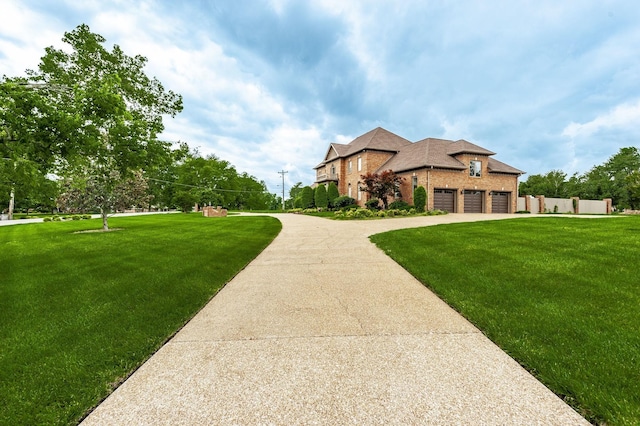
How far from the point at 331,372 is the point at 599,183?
6334 centimetres

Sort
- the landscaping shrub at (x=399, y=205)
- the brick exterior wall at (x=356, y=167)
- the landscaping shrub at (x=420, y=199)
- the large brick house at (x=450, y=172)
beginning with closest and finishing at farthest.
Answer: the landscaping shrub at (x=420, y=199) → the landscaping shrub at (x=399, y=205) → the large brick house at (x=450, y=172) → the brick exterior wall at (x=356, y=167)

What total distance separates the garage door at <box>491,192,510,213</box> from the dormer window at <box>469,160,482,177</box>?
10.3 feet

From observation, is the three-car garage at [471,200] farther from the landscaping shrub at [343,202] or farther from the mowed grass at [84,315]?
the mowed grass at [84,315]

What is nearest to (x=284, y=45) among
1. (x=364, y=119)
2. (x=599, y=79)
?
(x=364, y=119)

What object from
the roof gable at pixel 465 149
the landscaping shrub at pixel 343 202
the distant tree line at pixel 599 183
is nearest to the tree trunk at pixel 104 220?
the landscaping shrub at pixel 343 202

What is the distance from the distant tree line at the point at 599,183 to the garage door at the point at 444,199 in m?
28.9

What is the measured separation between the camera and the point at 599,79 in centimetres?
2348

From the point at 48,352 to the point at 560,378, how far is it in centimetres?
510

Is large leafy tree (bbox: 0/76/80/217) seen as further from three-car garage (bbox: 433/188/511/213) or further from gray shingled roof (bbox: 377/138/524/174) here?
three-car garage (bbox: 433/188/511/213)

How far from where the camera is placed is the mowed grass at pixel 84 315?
234cm

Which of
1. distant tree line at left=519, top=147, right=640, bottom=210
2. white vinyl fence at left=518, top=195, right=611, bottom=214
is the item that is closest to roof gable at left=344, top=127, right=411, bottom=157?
white vinyl fence at left=518, top=195, right=611, bottom=214

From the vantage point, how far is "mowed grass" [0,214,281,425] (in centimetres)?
234

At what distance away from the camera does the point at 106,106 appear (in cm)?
590

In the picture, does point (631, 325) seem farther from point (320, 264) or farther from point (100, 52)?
point (100, 52)
